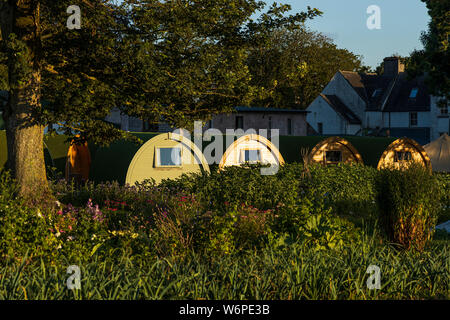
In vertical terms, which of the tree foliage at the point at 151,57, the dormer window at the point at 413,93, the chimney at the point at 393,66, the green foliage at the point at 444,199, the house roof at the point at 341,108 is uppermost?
the chimney at the point at 393,66

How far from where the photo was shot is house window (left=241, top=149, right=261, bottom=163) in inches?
991

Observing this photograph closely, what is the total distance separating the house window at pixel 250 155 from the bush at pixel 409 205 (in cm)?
1372

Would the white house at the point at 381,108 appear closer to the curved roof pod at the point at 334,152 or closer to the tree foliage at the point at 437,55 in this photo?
the tree foliage at the point at 437,55

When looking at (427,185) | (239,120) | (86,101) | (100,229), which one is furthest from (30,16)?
(239,120)

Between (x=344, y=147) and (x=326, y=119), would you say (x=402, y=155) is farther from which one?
(x=326, y=119)

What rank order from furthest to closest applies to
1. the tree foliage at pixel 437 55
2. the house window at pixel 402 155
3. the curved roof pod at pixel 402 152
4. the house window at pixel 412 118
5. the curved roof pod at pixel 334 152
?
1. the house window at pixel 412 118
2. the house window at pixel 402 155
3. the tree foliage at pixel 437 55
4. the curved roof pod at pixel 402 152
5. the curved roof pod at pixel 334 152

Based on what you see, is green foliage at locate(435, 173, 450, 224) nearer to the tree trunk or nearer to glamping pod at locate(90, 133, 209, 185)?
glamping pod at locate(90, 133, 209, 185)

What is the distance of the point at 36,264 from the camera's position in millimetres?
8523

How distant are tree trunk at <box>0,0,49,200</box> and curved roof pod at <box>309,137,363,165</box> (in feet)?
50.0

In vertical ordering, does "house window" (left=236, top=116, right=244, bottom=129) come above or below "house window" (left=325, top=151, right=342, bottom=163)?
above

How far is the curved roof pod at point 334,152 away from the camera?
27.4 m

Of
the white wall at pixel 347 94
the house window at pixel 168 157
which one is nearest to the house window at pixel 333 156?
the house window at pixel 168 157

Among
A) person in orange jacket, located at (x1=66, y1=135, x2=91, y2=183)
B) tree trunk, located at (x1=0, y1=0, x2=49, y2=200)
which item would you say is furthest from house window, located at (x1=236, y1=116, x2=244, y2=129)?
tree trunk, located at (x1=0, y1=0, x2=49, y2=200)
